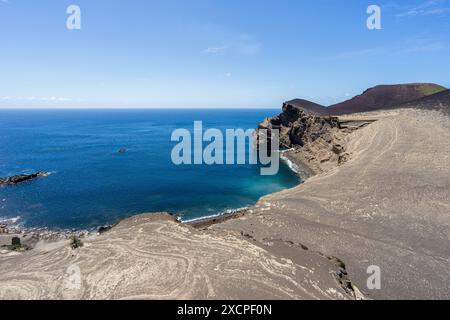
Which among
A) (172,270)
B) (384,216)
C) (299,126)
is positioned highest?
(299,126)

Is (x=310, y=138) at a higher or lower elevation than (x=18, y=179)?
higher

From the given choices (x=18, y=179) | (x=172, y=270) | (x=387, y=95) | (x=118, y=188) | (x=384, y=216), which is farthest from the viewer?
(x=387, y=95)

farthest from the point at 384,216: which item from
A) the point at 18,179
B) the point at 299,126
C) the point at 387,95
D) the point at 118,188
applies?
the point at 387,95

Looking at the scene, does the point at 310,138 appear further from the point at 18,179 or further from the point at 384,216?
the point at 18,179

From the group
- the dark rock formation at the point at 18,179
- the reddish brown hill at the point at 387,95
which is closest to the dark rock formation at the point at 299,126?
the reddish brown hill at the point at 387,95

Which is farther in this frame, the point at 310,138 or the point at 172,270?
the point at 310,138

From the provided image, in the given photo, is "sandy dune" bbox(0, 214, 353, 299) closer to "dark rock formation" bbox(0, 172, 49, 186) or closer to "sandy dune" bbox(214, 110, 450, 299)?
"sandy dune" bbox(214, 110, 450, 299)

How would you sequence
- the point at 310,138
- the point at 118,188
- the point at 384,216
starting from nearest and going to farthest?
1. the point at 384,216
2. the point at 118,188
3. the point at 310,138
